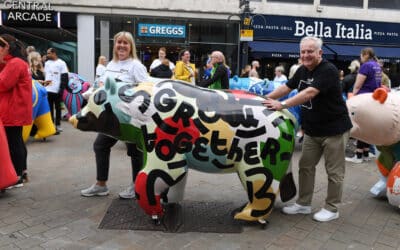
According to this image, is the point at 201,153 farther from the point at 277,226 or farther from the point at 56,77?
the point at 56,77

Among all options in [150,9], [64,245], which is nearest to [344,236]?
[64,245]

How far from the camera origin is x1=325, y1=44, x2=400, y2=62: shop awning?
18.0 metres

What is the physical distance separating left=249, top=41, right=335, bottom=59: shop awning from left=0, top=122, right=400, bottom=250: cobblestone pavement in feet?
39.4

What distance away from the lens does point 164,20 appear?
17.0 meters

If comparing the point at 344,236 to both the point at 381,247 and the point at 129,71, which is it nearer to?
the point at 381,247

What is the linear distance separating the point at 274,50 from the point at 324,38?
2.63 meters

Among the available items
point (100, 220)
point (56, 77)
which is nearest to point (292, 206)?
point (100, 220)

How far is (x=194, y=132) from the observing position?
3.66 metres

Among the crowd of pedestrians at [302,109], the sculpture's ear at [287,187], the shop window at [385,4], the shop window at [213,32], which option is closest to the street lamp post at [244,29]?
the shop window at [213,32]

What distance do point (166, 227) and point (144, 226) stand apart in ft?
0.72

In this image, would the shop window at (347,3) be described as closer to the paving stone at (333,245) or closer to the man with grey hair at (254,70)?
the man with grey hair at (254,70)

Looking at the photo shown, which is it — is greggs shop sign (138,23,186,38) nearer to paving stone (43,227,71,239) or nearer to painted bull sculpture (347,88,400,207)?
painted bull sculpture (347,88,400,207)

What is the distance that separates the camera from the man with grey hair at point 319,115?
12.7ft

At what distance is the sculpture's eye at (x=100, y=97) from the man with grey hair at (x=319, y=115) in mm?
1516
